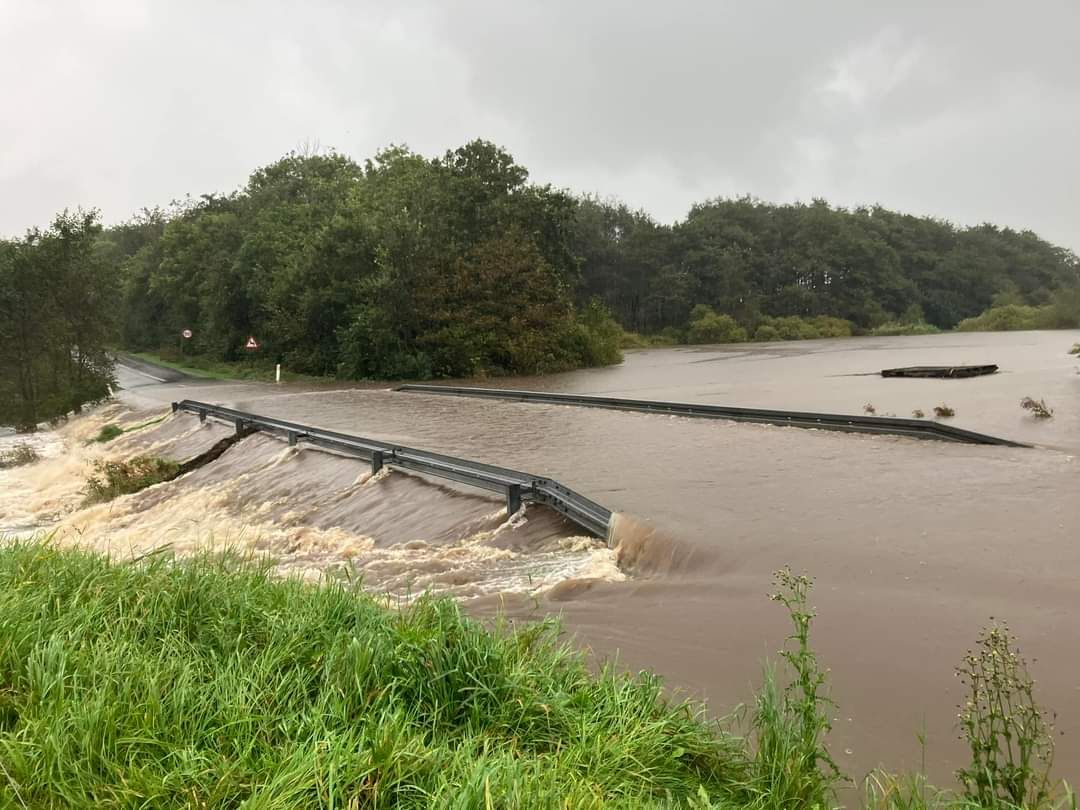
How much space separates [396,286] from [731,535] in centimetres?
2909

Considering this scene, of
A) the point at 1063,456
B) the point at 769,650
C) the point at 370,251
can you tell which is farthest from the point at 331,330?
the point at 769,650

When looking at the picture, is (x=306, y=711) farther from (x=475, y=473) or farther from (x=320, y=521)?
(x=320, y=521)

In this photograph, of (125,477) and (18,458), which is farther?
(18,458)

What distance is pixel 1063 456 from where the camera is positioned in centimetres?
1084

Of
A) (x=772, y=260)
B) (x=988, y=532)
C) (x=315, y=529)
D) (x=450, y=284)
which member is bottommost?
(x=315, y=529)

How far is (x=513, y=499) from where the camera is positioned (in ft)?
30.7

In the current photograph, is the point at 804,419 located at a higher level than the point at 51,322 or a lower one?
lower

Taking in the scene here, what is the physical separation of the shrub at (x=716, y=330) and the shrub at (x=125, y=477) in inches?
2320

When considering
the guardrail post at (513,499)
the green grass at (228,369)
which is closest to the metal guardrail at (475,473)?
the guardrail post at (513,499)

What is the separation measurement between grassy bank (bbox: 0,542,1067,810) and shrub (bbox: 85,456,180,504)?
11.1m

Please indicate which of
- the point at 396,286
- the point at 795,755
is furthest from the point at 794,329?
the point at 795,755

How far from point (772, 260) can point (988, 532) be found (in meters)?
80.1

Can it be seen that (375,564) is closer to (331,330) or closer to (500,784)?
(500,784)

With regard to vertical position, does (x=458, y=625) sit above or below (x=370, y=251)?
below
